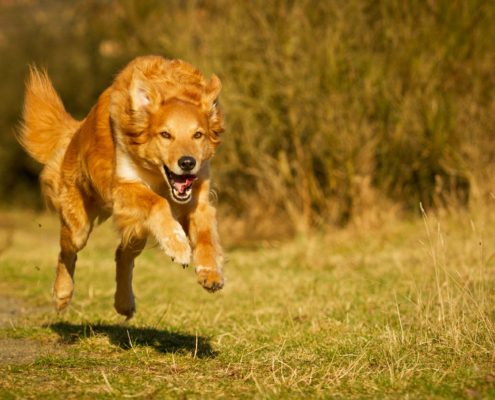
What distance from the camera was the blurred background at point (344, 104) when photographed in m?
13.0

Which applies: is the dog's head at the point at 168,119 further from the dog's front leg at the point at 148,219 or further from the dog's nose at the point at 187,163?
the dog's front leg at the point at 148,219

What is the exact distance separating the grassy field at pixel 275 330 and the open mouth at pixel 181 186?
1.01m

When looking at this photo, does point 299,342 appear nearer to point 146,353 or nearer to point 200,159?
point 146,353

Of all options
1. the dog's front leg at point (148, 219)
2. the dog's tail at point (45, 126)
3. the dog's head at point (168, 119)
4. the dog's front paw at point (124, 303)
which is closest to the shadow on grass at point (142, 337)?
the dog's front paw at point (124, 303)

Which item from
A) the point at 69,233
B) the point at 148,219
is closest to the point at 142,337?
the point at 69,233

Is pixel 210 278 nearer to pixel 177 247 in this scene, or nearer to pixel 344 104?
pixel 177 247

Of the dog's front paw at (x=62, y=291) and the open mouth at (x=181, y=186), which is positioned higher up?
the open mouth at (x=181, y=186)

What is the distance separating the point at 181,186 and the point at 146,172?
382 mm

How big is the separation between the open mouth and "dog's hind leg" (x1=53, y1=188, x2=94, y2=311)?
4.41 feet

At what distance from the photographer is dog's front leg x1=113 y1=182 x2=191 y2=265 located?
5.32 meters

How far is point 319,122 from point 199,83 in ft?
23.7

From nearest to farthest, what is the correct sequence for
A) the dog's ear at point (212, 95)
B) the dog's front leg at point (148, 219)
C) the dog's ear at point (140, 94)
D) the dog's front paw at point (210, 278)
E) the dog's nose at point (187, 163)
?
1. the dog's front paw at point (210, 278)
2. the dog's front leg at point (148, 219)
3. the dog's nose at point (187, 163)
4. the dog's ear at point (140, 94)
5. the dog's ear at point (212, 95)

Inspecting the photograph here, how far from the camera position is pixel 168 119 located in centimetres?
582

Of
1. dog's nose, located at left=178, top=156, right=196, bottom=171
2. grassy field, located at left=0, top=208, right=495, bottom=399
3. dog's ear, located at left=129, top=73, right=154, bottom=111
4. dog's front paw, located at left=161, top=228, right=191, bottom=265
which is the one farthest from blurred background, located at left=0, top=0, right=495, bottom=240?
dog's front paw, located at left=161, top=228, right=191, bottom=265
